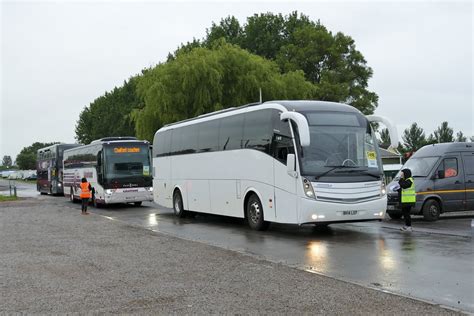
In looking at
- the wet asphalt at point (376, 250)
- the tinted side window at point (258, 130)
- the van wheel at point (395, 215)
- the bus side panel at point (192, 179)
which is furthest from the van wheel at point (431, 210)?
the bus side panel at point (192, 179)

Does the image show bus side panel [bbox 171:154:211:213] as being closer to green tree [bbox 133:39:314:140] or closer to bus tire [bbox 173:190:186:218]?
bus tire [bbox 173:190:186:218]

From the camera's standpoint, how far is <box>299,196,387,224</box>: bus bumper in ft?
44.5

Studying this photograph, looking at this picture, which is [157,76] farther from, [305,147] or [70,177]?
[305,147]

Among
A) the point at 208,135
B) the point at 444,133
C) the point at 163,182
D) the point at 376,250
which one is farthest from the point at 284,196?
the point at 444,133

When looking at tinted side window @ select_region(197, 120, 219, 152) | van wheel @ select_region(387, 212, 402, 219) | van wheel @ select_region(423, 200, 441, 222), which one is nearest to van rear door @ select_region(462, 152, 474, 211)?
van wheel @ select_region(423, 200, 441, 222)

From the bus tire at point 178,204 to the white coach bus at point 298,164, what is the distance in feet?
10.6

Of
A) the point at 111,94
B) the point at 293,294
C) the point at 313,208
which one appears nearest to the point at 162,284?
the point at 293,294

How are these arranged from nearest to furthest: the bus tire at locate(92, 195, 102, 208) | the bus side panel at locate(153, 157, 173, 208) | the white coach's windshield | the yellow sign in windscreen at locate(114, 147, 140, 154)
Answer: the white coach's windshield, the bus side panel at locate(153, 157, 173, 208), the yellow sign in windscreen at locate(114, 147, 140, 154), the bus tire at locate(92, 195, 102, 208)

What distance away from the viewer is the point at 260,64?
39.9 metres

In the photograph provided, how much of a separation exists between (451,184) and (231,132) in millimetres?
7484

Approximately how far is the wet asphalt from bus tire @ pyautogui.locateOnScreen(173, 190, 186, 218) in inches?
59.7

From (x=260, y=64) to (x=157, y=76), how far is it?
24.0 ft

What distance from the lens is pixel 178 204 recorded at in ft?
69.9

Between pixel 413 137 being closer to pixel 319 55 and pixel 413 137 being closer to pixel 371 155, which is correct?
pixel 319 55
